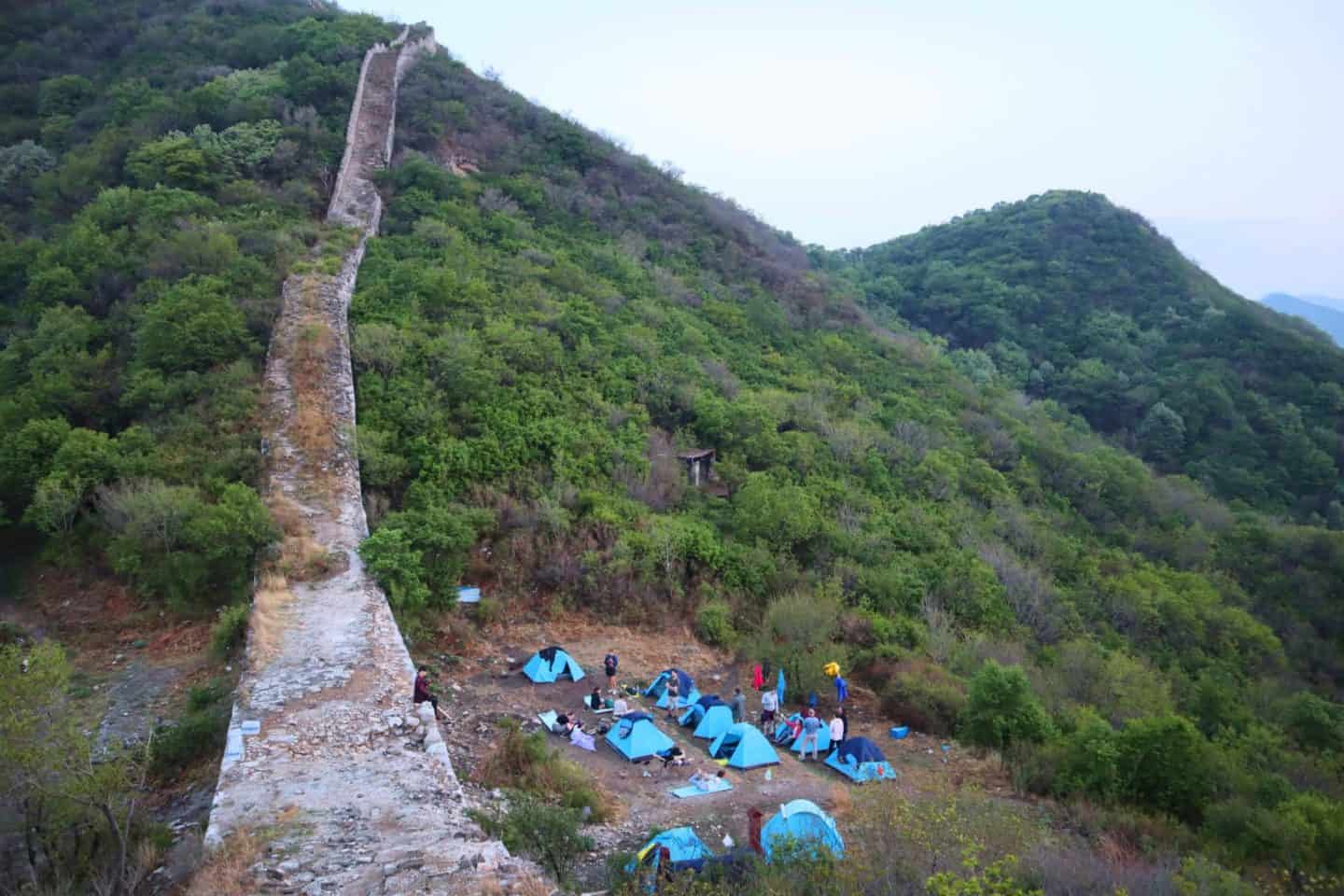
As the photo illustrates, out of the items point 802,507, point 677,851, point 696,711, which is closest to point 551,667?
point 696,711

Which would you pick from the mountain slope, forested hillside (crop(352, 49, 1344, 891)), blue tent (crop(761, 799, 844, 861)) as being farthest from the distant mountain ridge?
blue tent (crop(761, 799, 844, 861))

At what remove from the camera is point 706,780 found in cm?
1031

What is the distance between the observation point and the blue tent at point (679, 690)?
12.5m

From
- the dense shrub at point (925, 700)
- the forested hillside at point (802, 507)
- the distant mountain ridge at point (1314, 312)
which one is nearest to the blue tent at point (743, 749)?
the forested hillside at point (802, 507)

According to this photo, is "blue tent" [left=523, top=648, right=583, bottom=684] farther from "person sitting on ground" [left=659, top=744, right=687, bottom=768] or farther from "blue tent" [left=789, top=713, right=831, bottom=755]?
"blue tent" [left=789, top=713, right=831, bottom=755]

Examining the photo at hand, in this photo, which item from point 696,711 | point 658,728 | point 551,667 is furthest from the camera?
point 551,667

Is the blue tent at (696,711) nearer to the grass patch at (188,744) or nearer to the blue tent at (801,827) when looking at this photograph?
the blue tent at (801,827)

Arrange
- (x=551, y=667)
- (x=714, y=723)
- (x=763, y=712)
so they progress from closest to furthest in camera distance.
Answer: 1. (x=714, y=723)
2. (x=763, y=712)
3. (x=551, y=667)

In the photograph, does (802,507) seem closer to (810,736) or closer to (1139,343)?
(810,736)

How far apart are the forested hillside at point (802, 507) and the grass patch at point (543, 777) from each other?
337cm

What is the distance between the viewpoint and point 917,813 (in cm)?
769

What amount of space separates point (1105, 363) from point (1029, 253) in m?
13.4

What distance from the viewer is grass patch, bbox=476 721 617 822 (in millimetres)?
9031

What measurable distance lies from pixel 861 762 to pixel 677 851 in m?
4.11
